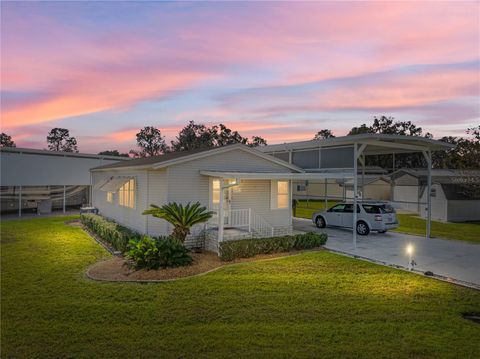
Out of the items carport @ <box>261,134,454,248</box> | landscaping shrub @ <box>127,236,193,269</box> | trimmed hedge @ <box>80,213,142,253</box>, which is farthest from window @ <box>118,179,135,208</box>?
carport @ <box>261,134,454,248</box>

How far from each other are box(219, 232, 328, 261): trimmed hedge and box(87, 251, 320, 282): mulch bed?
24cm

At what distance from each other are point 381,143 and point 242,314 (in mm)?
10089

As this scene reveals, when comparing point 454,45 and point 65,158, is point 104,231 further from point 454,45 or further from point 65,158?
point 454,45

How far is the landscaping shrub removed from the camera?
32.3 ft

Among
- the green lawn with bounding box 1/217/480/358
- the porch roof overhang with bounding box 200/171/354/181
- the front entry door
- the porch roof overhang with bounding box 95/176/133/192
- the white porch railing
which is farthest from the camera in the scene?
the porch roof overhang with bounding box 95/176/133/192

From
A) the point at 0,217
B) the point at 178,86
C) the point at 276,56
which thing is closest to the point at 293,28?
the point at 276,56

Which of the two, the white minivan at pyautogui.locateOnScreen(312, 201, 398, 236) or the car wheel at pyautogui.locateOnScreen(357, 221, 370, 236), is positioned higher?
the white minivan at pyautogui.locateOnScreen(312, 201, 398, 236)

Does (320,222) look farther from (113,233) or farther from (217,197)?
(113,233)

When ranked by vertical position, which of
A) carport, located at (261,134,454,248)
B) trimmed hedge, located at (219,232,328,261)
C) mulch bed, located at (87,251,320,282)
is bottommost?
mulch bed, located at (87,251,320,282)

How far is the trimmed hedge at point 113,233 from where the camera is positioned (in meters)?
12.1

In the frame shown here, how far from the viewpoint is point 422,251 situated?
12719 mm

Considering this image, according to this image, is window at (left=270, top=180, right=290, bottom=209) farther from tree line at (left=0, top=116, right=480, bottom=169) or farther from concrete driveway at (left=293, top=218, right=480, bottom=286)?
tree line at (left=0, top=116, right=480, bottom=169)

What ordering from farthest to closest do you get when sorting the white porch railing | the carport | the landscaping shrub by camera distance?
the white porch railing < the carport < the landscaping shrub

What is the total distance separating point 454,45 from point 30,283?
16032 millimetres
